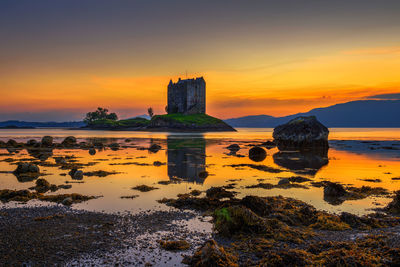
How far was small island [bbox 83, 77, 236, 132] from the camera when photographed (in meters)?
148

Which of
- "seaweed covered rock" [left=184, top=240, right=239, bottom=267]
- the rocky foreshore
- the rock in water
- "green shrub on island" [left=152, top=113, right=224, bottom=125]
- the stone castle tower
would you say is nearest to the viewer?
"seaweed covered rock" [left=184, top=240, right=239, bottom=267]

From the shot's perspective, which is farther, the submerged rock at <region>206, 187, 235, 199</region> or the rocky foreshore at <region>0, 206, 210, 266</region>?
the submerged rock at <region>206, 187, 235, 199</region>

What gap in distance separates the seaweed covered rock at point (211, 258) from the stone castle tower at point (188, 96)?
15638 cm

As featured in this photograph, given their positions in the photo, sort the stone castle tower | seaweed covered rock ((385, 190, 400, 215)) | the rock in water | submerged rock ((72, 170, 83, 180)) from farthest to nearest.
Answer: the stone castle tower, the rock in water, submerged rock ((72, 170, 83, 180)), seaweed covered rock ((385, 190, 400, 215))

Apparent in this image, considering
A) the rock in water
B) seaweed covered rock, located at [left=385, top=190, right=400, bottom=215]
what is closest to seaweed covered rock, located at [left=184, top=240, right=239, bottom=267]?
seaweed covered rock, located at [left=385, top=190, right=400, bottom=215]

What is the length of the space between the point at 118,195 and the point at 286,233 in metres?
8.50

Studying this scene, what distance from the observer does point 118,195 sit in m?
13.6

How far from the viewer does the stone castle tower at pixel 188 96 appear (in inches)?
6344

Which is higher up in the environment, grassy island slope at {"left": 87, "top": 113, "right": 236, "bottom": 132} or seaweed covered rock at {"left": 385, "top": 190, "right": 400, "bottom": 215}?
grassy island slope at {"left": 87, "top": 113, "right": 236, "bottom": 132}

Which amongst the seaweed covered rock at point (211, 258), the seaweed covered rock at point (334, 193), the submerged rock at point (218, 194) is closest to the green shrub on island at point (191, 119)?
the submerged rock at point (218, 194)

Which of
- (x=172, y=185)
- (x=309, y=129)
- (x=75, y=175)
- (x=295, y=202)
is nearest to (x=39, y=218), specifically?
(x=172, y=185)

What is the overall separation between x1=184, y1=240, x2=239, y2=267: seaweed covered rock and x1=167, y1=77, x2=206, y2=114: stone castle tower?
513 feet

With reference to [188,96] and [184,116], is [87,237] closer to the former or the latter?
[184,116]

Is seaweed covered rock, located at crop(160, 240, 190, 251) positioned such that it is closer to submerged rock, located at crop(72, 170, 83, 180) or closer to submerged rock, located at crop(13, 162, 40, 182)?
submerged rock, located at crop(72, 170, 83, 180)
